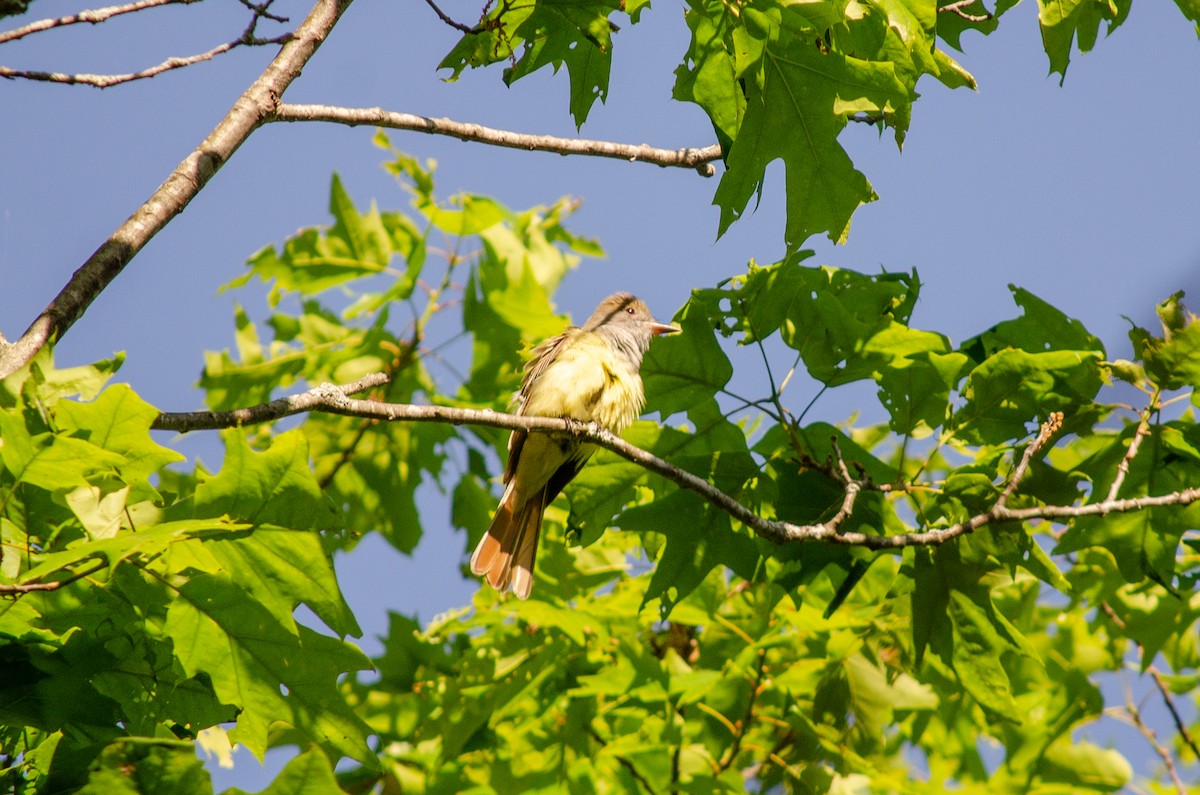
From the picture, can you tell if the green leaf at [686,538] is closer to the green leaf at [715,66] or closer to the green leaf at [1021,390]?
the green leaf at [1021,390]

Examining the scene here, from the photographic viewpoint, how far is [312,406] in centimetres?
323

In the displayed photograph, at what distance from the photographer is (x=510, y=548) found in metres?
5.51

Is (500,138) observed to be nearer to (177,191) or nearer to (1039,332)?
(177,191)

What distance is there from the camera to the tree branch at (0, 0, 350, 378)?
2.67 meters

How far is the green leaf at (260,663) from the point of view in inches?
106

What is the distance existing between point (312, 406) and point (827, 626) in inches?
96.1

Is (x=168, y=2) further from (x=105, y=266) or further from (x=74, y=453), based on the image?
(x=74, y=453)

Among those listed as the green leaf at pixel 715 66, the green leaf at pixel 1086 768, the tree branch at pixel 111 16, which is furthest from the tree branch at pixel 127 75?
the green leaf at pixel 1086 768

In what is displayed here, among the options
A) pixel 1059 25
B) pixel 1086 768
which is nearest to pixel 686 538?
pixel 1059 25

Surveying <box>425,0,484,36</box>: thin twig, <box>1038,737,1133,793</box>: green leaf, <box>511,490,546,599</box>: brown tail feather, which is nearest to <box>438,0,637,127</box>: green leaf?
<box>425,0,484,36</box>: thin twig

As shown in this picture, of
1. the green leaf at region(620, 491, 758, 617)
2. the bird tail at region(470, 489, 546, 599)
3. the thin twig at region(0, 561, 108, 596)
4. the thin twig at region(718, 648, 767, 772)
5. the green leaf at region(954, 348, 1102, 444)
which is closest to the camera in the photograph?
the thin twig at region(0, 561, 108, 596)

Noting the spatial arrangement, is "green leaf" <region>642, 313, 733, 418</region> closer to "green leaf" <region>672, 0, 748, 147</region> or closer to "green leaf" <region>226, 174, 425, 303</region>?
"green leaf" <region>672, 0, 748, 147</region>

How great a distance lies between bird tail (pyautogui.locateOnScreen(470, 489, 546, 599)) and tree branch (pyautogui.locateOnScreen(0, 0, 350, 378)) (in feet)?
8.59

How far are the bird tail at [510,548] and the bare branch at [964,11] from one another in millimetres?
3011
